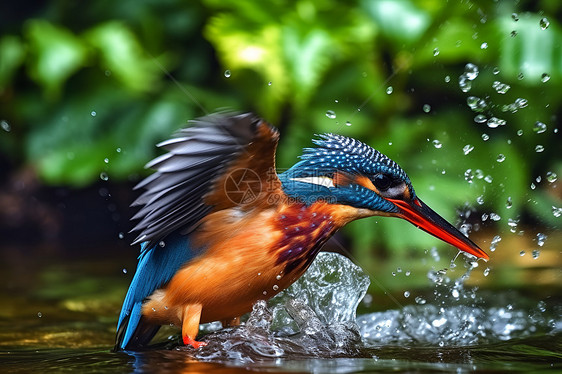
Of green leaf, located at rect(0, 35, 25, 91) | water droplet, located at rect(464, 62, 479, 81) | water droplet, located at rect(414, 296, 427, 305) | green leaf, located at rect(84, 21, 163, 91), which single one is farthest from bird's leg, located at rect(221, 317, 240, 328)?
green leaf, located at rect(0, 35, 25, 91)

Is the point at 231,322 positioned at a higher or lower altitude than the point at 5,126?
lower

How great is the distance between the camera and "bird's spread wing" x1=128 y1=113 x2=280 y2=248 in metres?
2.85

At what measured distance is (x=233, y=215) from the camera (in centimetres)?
321

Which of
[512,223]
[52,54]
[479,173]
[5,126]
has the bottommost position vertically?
[512,223]

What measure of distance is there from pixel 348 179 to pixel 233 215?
531 millimetres

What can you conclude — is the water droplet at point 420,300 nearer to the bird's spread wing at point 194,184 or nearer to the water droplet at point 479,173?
the bird's spread wing at point 194,184

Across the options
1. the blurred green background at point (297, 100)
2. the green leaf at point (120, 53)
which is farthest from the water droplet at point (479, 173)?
the green leaf at point (120, 53)

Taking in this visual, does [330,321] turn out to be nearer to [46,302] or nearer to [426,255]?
[46,302]

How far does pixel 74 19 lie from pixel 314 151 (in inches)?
202

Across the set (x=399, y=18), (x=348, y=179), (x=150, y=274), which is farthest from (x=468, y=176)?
(x=150, y=274)

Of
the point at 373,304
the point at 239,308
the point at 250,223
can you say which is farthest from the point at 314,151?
the point at 373,304
